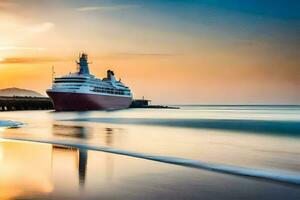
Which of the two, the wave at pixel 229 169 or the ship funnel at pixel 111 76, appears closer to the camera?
the wave at pixel 229 169

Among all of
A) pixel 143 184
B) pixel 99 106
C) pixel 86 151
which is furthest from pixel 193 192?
pixel 99 106

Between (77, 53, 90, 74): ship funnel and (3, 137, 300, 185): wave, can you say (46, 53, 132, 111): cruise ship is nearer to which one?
(77, 53, 90, 74): ship funnel

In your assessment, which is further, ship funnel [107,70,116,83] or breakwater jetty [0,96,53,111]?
ship funnel [107,70,116,83]

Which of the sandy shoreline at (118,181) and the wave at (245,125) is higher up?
the wave at (245,125)

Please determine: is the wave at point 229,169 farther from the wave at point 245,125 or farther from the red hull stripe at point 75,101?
the red hull stripe at point 75,101

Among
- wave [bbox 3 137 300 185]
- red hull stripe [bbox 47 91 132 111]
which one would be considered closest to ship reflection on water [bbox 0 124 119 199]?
wave [bbox 3 137 300 185]

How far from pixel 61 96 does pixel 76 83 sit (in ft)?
12.9

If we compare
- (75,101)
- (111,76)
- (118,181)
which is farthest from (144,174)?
(111,76)

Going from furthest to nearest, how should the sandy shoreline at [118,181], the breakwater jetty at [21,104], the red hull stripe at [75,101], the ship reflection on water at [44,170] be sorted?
the breakwater jetty at [21,104] < the red hull stripe at [75,101] < the ship reflection on water at [44,170] < the sandy shoreline at [118,181]

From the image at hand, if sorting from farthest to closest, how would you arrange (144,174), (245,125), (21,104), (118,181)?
(21,104), (245,125), (144,174), (118,181)

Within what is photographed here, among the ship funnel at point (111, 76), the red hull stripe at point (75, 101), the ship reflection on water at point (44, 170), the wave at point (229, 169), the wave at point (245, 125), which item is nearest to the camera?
the ship reflection on water at point (44, 170)

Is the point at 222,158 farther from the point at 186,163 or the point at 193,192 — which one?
the point at 193,192

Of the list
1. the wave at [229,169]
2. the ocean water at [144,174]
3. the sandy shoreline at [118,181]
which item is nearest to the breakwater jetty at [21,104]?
the ocean water at [144,174]

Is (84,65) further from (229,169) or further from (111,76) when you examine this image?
(229,169)
